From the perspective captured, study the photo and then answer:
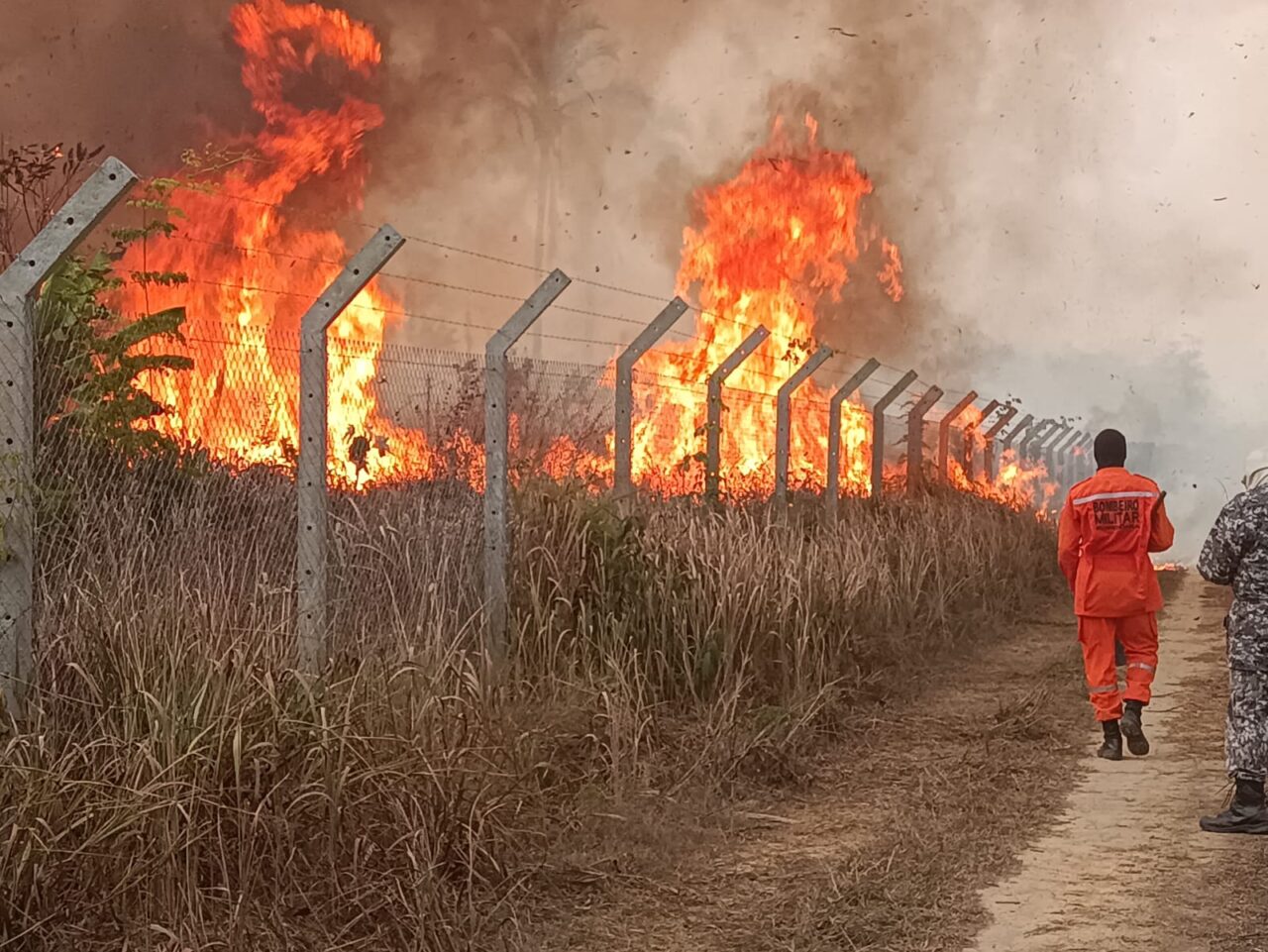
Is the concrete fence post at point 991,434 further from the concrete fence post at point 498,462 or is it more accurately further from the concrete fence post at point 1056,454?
the concrete fence post at point 498,462

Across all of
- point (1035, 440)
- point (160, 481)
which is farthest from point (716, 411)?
point (1035, 440)

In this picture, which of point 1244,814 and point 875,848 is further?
point 1244,814

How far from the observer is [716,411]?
12.0 metres

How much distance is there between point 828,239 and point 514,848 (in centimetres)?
1957

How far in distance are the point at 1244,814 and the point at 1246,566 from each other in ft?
3.37

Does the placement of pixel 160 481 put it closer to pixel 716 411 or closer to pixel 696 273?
pixel 716 411

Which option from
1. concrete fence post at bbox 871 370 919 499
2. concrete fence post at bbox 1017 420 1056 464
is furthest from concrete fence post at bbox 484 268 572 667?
concrete fence post at bbox 1017 420 1056 464

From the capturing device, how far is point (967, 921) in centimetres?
523

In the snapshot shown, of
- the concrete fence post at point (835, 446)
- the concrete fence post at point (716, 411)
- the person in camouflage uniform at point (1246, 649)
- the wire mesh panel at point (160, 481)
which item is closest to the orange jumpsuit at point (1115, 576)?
the person in camouflage uniform at point (1246, 649)

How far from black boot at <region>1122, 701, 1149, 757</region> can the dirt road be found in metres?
0.08

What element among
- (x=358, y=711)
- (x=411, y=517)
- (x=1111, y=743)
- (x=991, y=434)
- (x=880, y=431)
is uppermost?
(x=991, y=434)

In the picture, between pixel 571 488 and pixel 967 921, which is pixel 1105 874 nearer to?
pixel 967 921

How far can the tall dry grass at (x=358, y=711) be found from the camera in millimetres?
4562

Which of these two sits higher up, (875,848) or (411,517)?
(411,517)
